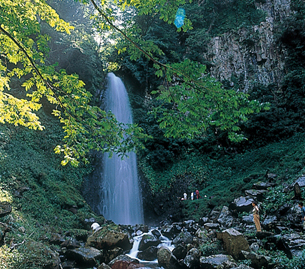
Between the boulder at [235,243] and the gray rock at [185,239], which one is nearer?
the boulder at [235,243]

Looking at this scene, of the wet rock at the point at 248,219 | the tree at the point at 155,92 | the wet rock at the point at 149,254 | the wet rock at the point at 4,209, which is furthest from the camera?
the wet rock at the point at 248,219

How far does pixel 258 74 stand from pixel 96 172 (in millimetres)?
14948

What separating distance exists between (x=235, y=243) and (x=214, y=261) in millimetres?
797

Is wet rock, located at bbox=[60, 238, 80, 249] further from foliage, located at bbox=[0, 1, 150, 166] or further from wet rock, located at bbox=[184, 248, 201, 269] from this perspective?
foliage, located at bbox=[0, 1, 150, 166]

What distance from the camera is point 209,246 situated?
6.10 meters

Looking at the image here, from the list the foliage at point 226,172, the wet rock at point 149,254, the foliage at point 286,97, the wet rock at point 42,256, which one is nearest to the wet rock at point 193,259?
the wet rock at point 149,254

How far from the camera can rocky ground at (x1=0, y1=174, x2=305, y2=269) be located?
5023mm

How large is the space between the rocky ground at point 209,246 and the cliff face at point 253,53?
11.7 metres

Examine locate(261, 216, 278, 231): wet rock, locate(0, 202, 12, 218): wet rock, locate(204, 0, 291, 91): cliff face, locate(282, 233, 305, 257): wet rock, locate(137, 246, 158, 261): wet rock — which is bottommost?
locate(137, 246, 158, 261): wet rock

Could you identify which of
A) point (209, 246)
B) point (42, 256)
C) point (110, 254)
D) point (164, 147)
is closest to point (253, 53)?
point (164, 147)

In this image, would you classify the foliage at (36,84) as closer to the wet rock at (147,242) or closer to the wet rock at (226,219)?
the wet rock at (147,242)

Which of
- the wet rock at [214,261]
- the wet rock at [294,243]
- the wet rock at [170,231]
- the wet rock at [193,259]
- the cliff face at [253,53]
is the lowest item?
the wet rock at [170,231]

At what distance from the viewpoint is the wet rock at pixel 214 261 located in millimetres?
5156

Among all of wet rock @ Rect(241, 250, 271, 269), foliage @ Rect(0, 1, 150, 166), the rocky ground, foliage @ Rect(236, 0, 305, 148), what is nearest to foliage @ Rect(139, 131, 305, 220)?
foliage @ Rect(236, 0, 305, 148)
